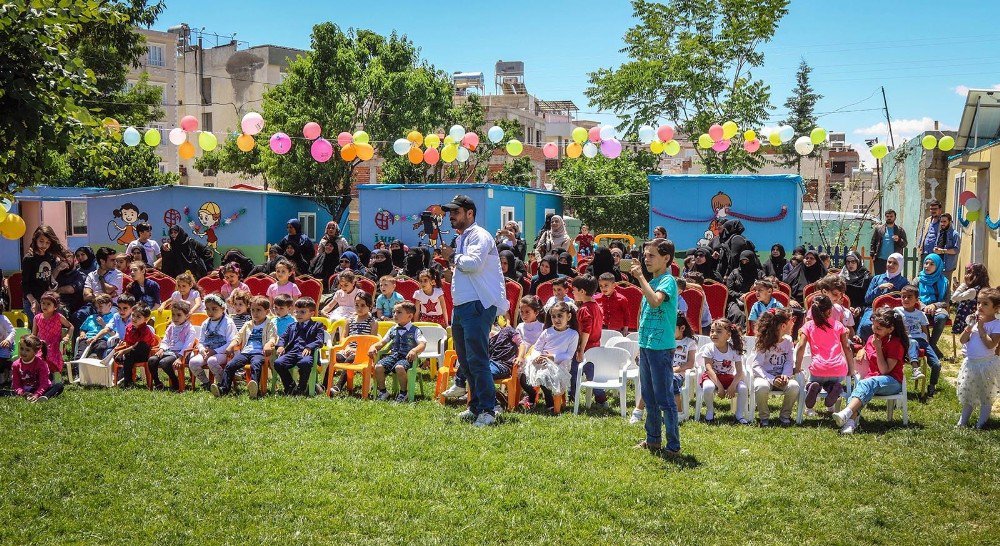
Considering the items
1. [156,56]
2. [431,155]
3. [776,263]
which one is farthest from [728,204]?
[156,56]

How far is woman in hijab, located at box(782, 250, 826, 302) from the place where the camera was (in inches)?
467

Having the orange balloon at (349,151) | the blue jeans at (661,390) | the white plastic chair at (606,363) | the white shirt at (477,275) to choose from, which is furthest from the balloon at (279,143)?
the blue jeans at (661,390)

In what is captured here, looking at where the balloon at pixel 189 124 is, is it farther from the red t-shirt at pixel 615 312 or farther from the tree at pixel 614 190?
the tree at pixel 614 190

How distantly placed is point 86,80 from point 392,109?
26.3 m

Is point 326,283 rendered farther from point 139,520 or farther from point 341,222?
point 341,222

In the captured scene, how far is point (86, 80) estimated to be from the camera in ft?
16.0

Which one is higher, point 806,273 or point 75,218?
point 75,218

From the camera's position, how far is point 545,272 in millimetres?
11641

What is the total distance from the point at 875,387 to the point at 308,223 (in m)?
21.6

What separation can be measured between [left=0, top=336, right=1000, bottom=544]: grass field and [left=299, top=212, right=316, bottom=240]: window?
1893 cm

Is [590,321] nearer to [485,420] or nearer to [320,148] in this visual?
[485,420]

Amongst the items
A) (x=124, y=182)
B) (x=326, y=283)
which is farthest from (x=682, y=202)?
(x=124, y=182)

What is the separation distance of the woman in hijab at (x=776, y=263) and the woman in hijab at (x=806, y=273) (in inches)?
32.1

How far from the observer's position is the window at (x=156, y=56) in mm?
47594
